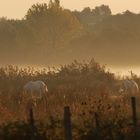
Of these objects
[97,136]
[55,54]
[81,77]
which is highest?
[55,54]

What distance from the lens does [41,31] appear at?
79.9 m

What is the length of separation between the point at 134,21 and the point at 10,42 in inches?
770

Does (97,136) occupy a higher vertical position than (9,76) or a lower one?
lower

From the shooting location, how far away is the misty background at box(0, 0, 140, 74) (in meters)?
79.4

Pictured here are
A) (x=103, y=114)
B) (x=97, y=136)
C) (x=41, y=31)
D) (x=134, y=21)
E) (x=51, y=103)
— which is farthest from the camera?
(x=134, y=21)

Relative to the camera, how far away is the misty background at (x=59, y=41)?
Result: 79438 millimetres

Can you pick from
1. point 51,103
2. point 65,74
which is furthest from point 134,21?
point 51,103

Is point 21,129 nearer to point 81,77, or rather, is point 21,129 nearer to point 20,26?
point 81,77

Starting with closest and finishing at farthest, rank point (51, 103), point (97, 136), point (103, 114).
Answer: point (97, 136) → point (103, 114) → point (51, 103)

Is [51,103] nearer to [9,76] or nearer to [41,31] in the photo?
[9,76]

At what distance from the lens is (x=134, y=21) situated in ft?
305

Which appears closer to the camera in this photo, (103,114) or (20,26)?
(103,114)

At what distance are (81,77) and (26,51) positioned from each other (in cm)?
4797

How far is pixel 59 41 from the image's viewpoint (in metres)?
79.6
